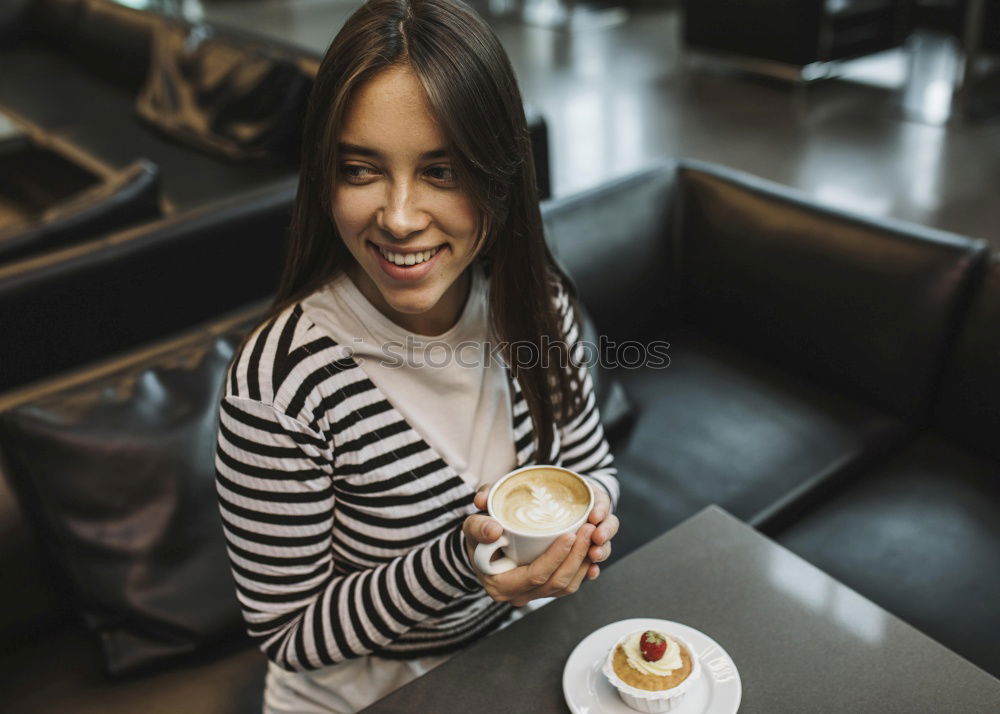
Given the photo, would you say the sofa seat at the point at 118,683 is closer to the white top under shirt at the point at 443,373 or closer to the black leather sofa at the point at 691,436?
the black leather sofa at the point at 691,436

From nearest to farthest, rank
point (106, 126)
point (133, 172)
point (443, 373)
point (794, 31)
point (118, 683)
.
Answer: point (443, 373), point (118, 683), point (133, 172), point (106, 126), point (794, 31)

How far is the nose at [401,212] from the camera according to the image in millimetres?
958

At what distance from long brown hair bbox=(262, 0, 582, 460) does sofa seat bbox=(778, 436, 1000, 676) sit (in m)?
0.93

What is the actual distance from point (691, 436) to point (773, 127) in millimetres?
3338

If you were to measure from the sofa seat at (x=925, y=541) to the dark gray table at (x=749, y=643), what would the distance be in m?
0.52

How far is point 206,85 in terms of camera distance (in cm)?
386

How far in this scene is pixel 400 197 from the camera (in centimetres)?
96

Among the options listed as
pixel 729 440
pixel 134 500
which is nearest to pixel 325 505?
pixel 134 500

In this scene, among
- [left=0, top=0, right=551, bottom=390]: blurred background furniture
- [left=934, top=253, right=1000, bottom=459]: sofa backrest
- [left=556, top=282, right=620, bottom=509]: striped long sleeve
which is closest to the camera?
[left=556, top=282, right=620, bottom=509]: striped long sleeve

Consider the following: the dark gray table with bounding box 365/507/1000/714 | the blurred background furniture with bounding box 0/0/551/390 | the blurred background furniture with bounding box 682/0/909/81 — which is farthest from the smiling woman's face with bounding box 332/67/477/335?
the blurred background furniture with bounding box 682/0/909/81

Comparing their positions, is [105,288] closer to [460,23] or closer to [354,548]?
[354,548]

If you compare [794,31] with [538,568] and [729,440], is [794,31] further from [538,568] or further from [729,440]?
[538,568]

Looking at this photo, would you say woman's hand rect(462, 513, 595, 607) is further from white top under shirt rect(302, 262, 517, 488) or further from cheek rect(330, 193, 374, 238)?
cheek rect(330, 193, 374, 238)

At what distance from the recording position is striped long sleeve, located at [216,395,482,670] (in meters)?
1.04
